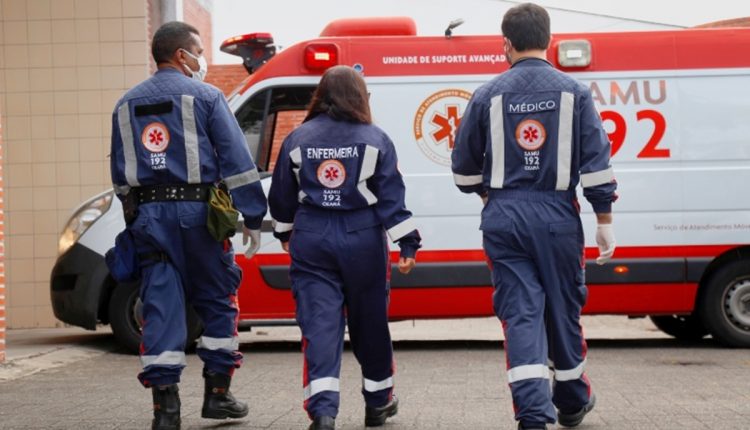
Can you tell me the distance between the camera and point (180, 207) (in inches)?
241

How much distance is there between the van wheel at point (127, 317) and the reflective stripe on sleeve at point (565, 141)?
16.8 feet

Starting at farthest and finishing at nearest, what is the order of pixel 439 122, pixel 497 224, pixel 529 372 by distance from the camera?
pixel 439 122 → pixel 497 224 → pixel 529 372

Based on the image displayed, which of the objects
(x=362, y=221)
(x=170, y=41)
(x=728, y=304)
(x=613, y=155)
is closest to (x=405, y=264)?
(x=362, y=221)

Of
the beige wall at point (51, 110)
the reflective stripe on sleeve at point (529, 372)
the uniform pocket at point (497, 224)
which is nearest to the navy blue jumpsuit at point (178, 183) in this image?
the uniform pocket at point (497, 224)

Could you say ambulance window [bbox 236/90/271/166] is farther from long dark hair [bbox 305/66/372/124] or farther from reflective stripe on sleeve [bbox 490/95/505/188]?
reflective stripe on sleeve [bbox 490/95/505/188]

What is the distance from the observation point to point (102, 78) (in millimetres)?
13523

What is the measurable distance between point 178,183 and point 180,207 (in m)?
0.11

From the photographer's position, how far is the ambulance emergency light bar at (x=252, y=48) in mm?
10664

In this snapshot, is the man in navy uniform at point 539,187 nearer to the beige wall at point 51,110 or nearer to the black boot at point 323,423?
the black boot at point 323,423

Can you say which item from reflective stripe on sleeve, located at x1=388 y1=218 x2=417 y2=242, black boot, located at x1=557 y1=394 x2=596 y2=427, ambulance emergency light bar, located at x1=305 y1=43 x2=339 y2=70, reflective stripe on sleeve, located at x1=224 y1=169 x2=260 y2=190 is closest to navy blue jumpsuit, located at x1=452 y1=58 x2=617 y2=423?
black boot, located at x1=557 y1=394 x2=596 y2=427

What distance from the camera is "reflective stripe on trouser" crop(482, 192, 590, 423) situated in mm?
5613

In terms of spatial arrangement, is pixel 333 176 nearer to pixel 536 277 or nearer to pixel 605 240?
pixel 536 277

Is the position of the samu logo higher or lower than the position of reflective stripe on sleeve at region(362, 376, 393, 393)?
higher

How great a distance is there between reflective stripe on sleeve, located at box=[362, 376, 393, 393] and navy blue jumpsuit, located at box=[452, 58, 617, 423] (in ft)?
2.50
